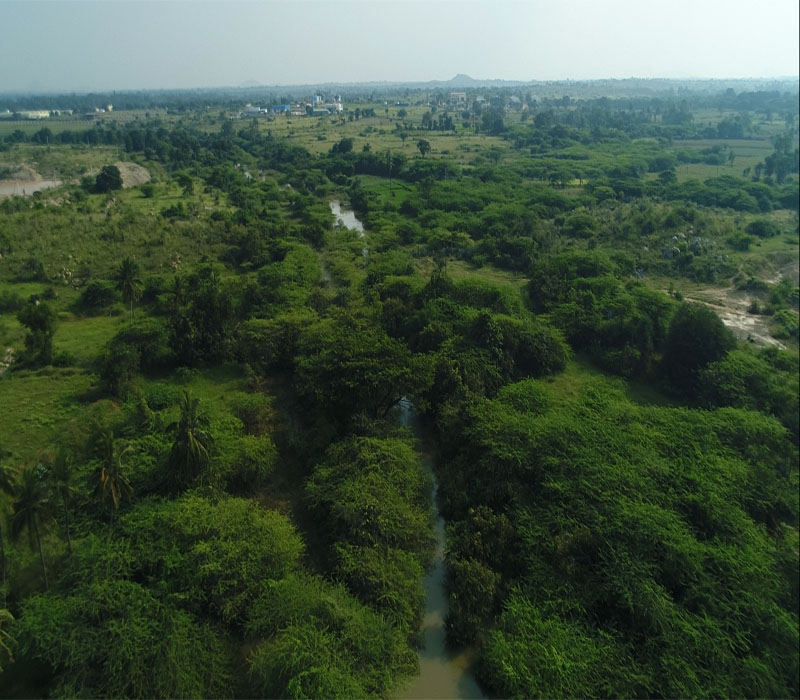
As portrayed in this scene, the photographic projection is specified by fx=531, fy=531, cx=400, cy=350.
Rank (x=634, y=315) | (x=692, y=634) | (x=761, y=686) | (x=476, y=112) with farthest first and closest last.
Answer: (x=476, y=112)
(x=634, y=315)
(x=692, y=634)
(x=761, y=686)

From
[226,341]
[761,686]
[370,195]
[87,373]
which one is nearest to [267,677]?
[761,686]

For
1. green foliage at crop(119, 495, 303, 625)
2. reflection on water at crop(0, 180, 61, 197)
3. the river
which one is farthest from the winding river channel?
reflection on water at crop(0, 180, 61, 197)

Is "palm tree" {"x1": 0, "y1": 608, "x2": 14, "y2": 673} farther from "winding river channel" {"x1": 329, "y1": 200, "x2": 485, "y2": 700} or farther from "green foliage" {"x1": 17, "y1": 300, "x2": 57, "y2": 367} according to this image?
"green foliage" {"x1": 17, "y1": 300, "x2": 57, "y2": 367}

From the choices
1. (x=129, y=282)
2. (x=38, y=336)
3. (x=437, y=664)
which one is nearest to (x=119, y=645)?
(x=437, y=664)

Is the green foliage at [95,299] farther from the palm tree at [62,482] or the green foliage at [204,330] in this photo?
the palm tree at [62,482]

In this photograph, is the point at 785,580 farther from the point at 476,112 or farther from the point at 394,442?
the point at 476,112
